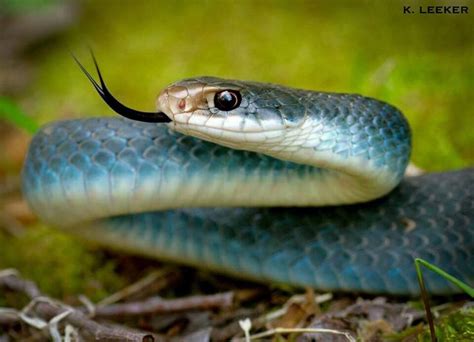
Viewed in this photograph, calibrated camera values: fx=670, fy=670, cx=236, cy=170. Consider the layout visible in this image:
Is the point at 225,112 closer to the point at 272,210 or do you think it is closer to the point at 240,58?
the point at 272,210

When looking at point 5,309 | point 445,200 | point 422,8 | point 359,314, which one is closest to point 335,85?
point 422,8

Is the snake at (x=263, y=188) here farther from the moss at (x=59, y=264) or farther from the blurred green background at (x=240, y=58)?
the blurred green background at (x=240, y=58)

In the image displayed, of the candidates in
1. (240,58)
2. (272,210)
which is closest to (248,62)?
(240,58)

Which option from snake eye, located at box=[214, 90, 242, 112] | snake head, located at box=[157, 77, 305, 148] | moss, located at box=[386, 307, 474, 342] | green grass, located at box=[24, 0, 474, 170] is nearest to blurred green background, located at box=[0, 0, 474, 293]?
green grass, located at box=[24, 0, 474, 170]

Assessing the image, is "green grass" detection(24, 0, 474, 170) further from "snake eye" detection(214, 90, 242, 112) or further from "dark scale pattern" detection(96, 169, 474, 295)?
"snake eye" detection(214, 90, 242, 112)

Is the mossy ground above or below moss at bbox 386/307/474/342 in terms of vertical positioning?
above

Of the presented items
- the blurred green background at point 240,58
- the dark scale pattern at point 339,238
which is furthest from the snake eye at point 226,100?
the blurred green background at point 240,58
